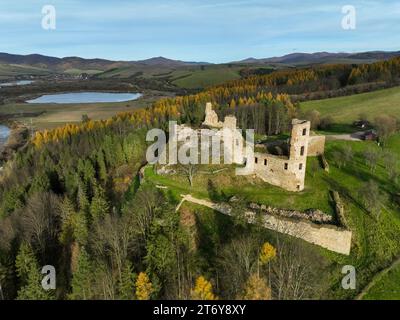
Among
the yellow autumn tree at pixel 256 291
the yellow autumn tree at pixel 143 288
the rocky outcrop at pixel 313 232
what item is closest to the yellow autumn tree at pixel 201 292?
the yellow autumn tree at pixel 256 291

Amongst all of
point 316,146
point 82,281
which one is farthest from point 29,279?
point 316,146

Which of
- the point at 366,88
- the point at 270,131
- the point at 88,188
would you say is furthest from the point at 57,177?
the point at 366,88

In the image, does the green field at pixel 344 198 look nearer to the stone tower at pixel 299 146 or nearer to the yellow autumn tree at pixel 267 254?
the stone tower at pixel 299 146

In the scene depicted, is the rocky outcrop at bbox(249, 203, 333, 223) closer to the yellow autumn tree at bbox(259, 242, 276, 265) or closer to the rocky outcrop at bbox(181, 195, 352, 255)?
the rocky outcrop at bbox(181, 195, 352, 255)

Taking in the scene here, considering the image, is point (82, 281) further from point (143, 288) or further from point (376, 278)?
point (376, 278)

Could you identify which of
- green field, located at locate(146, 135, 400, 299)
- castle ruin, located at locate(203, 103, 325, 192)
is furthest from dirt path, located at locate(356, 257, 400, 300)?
castle ruin, located at locate(203, 103, 325, 192)
